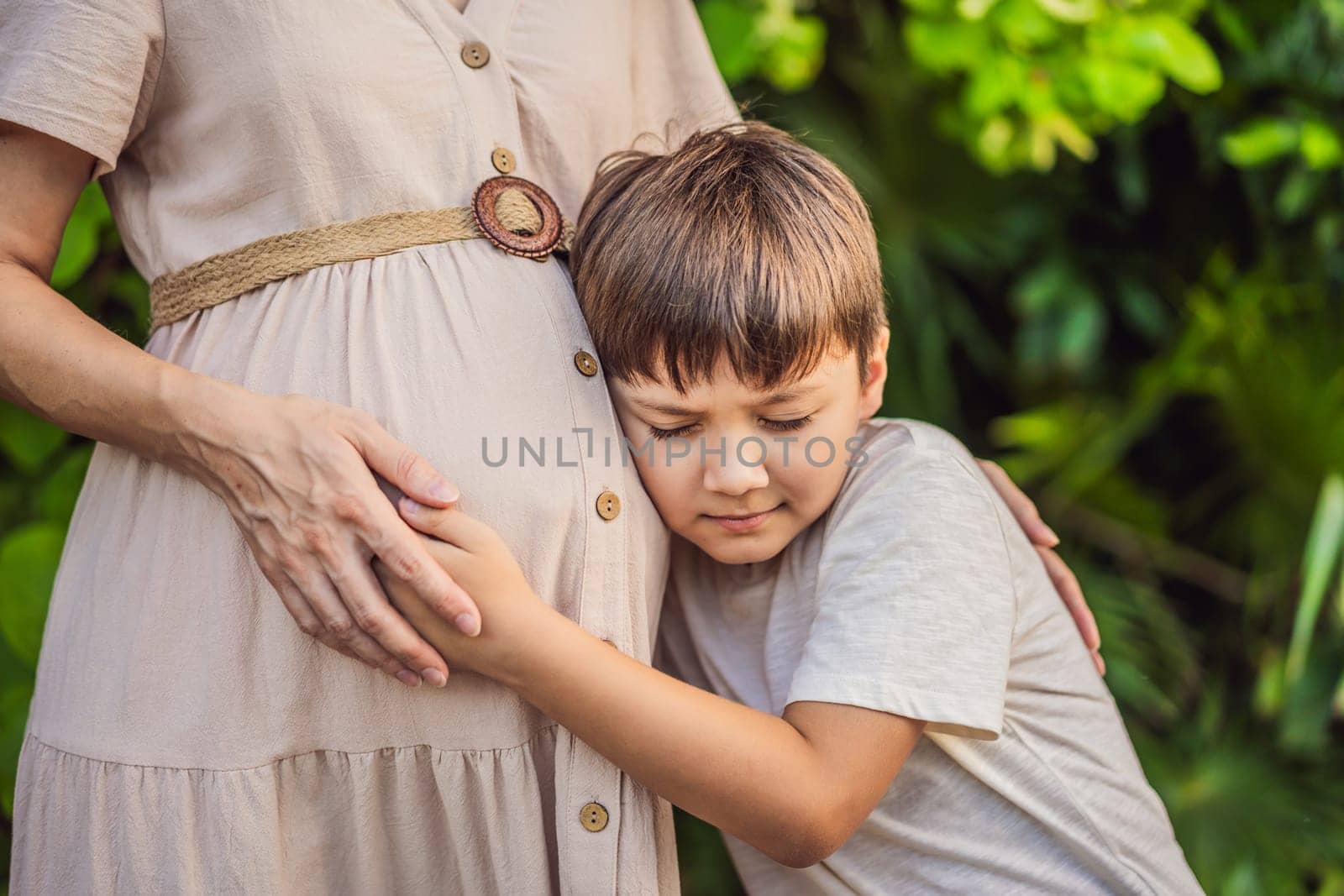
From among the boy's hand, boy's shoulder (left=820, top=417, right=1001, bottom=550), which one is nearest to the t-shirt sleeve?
boy's shoulder (left=820, top=417, right=1001, bottom=550)

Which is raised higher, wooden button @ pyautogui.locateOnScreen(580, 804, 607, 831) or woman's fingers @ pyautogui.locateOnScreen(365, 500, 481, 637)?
woman's fingers @ pyautogui.locateOnScreen(365, 500, 481, 637)

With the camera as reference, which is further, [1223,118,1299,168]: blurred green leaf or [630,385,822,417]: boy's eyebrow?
[1223,118,1299,168]: blurred green leaf

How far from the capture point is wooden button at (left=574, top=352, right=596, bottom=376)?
4.00ft

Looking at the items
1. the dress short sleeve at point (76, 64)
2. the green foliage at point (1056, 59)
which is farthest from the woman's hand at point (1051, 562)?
the dress short sleeve at point (76, 64)

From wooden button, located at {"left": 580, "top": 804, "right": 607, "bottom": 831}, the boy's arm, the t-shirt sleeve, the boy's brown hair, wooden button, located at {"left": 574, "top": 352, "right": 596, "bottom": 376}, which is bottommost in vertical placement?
wooden button, located at {"left": 580, "top": 804, "right": 607, "bottom": 831}

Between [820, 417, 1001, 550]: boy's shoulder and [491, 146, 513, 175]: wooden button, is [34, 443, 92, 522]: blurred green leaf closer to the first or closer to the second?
[491, 146, 513, 175]: wooden button

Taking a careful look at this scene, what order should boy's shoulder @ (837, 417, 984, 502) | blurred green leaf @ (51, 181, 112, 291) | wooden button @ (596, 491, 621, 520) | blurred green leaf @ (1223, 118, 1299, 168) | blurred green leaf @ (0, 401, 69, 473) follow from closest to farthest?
wooden button @ (596, 491, 621, 520) → boy's shoulder @ (837, 417, 984, 502) → blurred green leaf @ (51, 181, 112, 291) → blurred green leaf @ (0, 401, 69, 473) → blurred green leaf @ (1223, 118, 1299, 168)

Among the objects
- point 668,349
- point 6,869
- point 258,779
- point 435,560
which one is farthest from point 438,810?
point 6,869

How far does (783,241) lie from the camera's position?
1.23 metres

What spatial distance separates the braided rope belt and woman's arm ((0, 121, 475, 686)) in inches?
4.3

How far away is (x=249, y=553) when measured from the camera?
1133 millimetres

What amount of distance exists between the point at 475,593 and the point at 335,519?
0.16 m

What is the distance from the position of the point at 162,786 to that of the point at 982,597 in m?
0.90

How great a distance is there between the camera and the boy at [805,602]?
1.12 metres
